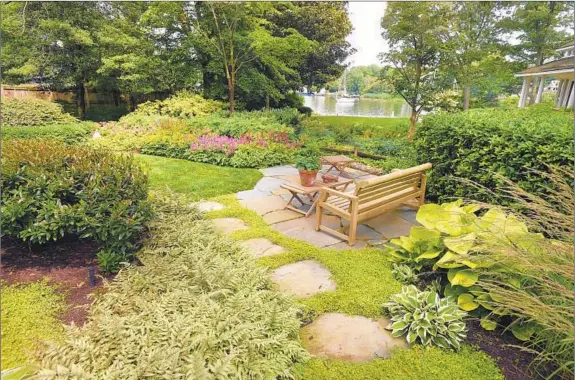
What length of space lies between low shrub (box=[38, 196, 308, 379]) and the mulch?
0.19 meters

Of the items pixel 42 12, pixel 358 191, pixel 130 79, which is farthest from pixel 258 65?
pixel 358 191

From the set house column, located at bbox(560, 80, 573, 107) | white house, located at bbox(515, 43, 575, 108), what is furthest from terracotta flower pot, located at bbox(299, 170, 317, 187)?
house column, located at bbox(560, 80, 573, 107)

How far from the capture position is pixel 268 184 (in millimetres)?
5590

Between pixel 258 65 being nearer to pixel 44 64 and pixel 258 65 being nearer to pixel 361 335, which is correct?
pixel 44 64

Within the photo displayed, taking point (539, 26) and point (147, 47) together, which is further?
point (539, 26)

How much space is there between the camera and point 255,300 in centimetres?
218

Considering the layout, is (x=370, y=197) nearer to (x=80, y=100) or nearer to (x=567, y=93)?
(x=80, y=100)

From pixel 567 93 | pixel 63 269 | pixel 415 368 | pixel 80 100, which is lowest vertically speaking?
pixel 415 368

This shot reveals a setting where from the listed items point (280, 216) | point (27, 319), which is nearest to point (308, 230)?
point (280, 216)

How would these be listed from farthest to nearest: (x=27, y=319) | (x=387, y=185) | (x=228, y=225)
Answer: (x=228, y=225)
(x=387, y=185)
(x=27, y=319)

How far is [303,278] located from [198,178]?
140 inches

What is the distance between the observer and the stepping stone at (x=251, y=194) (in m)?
4.94

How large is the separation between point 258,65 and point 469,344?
1355cm

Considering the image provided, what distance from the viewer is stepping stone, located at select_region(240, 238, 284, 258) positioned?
3.26 m
